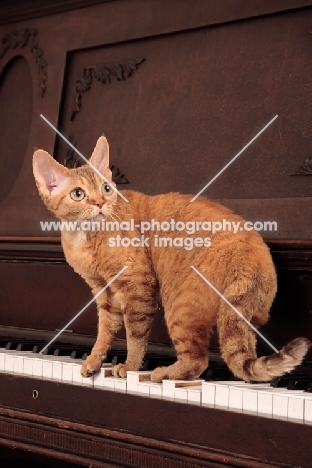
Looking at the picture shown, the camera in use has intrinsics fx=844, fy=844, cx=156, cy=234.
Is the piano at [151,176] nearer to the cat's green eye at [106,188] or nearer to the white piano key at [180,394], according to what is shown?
the white piano key at [180,394]

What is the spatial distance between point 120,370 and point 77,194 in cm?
47

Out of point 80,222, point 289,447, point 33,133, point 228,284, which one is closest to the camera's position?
point 289,447

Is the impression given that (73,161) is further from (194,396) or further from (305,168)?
(194,396)

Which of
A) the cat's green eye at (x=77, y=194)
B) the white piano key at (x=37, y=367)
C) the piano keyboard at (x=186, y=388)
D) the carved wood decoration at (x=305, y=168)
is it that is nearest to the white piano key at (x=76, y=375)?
the piano keyboard at (x=186, y=388)

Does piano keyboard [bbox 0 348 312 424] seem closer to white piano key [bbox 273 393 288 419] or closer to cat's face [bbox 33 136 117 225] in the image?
white piano key [bbox 273 393 288 419]

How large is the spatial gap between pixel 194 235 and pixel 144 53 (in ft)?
2.99

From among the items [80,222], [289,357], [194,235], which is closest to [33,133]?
[80,222]

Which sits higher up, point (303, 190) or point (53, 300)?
point (303, 190)

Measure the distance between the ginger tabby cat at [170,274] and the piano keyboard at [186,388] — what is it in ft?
0.15

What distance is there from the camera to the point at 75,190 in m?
2.22

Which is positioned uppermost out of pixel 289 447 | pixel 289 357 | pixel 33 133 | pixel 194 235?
pixel 33 133

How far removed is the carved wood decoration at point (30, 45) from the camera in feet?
10.2

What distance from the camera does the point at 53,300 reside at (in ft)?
9.29

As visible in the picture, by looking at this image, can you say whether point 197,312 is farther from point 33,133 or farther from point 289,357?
point 33,133
